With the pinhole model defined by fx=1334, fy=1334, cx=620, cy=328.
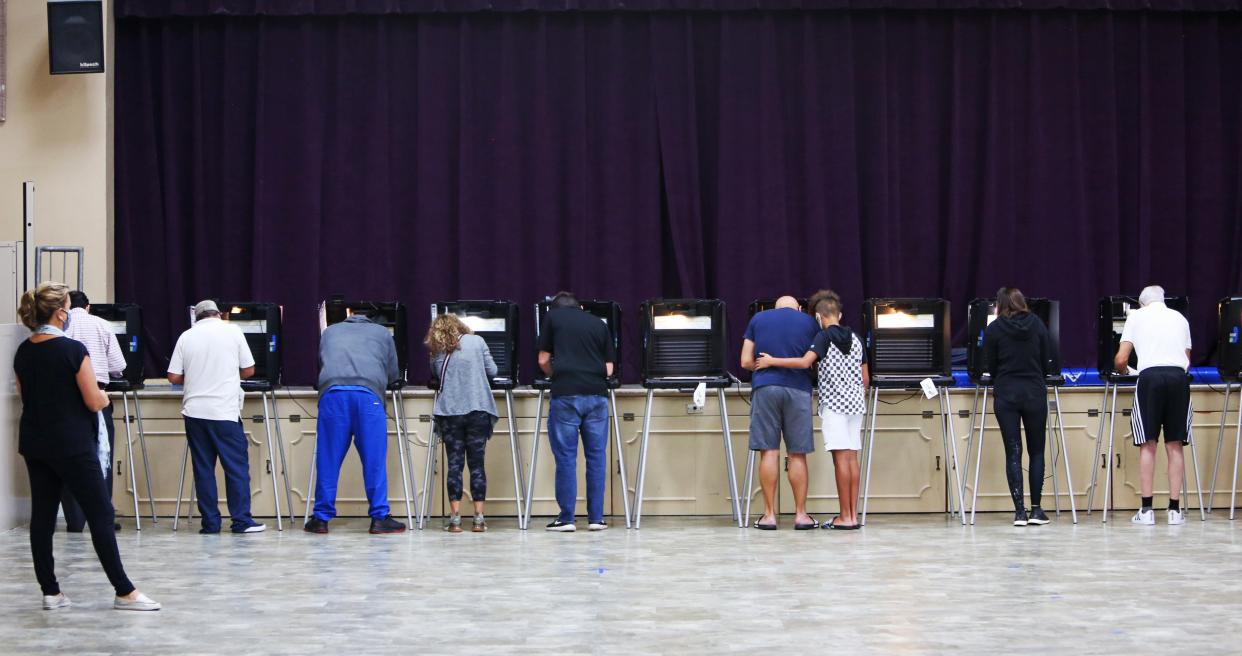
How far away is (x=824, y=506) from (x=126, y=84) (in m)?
6.66

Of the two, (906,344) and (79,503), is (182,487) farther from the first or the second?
(906,344)

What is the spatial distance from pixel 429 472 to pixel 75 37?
182 inches

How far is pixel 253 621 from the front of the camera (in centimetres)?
531

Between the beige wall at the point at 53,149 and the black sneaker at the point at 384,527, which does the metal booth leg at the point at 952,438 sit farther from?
the beige wall at the point at 53,149

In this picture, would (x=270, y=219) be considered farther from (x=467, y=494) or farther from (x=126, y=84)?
(x=467, y=494)

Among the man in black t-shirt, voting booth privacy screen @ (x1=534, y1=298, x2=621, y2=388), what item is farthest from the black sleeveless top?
voting booth privacy screen @ (x1=534, y1=298, x2=621, y2=388)

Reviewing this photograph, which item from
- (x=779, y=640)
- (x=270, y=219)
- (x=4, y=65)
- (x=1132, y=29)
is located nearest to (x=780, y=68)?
(x=1132, y=29)

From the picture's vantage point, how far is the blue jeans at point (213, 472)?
26.9ft

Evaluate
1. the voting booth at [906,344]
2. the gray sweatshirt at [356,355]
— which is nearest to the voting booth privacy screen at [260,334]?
the gray sweatshirt at [356,355]

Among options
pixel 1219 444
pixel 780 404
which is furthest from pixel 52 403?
pixel 1219 444

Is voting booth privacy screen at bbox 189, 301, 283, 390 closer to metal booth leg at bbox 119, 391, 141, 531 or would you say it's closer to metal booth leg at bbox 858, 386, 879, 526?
metal booth leg at bbox 119, 391, 141, 531

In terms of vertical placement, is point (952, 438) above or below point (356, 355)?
below

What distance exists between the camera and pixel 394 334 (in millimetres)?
8742

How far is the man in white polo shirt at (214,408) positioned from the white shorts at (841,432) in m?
3.55
